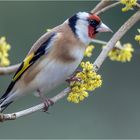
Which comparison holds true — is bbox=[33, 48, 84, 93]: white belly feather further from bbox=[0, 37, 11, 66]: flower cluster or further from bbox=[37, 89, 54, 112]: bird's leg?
bbox=[0, 37, 11, 66]: flower cluster

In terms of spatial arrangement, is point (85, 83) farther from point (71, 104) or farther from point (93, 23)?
point (71, 104)

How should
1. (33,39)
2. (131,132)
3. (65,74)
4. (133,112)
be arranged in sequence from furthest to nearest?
(33,39) → (133,112) → (131,132) → (65,74)

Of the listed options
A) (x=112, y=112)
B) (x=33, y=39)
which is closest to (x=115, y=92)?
(x=112, y=112)

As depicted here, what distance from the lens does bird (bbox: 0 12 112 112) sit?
3830 mm

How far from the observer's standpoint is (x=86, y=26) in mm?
3979

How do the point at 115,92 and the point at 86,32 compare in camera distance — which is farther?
the point at 115,92

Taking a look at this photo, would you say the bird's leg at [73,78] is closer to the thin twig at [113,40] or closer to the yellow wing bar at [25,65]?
the thin twig at [113,40]

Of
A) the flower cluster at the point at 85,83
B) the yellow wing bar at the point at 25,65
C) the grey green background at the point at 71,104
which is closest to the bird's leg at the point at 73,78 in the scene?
the flower cluster at the point at 85,83

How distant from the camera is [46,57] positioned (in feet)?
12.7

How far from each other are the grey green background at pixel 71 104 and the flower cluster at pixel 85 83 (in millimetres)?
1939

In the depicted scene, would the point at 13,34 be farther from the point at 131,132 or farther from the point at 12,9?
the point at 131,132

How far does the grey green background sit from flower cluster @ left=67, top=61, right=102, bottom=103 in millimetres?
1939

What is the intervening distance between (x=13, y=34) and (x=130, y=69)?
3.73 ft

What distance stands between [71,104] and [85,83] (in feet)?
11.3
